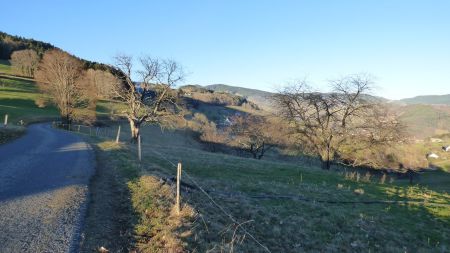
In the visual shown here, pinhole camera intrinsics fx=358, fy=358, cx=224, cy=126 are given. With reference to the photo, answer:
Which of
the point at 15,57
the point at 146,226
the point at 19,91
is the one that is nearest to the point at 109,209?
the point at 146,226

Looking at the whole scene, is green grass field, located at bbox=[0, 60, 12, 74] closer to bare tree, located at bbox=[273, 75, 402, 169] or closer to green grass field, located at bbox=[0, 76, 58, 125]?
green grass field, located at bbox=[0, 76, 58, 125]

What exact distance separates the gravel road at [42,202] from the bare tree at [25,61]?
111506 millimetres

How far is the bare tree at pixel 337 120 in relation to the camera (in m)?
31.5

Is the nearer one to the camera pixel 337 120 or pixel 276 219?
pixel 276 219

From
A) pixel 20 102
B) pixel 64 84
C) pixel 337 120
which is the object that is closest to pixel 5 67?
pixel 20 102

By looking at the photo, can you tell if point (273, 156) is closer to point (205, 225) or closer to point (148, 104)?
point (148, 104)

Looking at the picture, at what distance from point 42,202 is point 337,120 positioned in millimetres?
27379

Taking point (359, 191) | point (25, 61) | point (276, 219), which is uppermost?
point (25, 61)

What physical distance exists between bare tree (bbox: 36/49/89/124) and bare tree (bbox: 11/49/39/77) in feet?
197

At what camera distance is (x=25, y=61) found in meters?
117

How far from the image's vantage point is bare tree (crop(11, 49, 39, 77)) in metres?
115

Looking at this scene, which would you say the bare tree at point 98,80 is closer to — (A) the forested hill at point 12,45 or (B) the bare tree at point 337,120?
(B) the bare tree at point 337,120

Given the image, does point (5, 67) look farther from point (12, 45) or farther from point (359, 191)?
point (359, 191)

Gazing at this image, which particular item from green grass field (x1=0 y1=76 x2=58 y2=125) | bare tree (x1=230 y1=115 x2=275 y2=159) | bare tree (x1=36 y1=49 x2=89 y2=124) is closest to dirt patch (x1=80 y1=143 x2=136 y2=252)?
bare tree (x1=230 y1=115 x2=275 y2=159)
